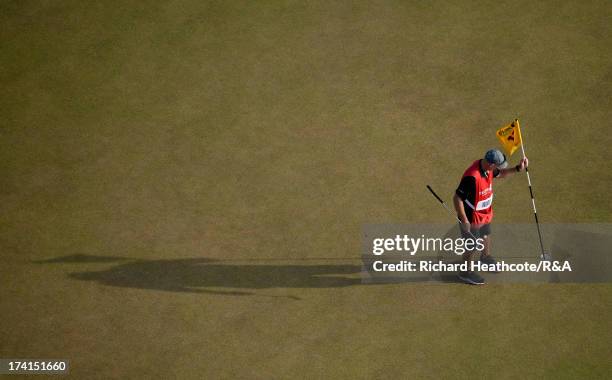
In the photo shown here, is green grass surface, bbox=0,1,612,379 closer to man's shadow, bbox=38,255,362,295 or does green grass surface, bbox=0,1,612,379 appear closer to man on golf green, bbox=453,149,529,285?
man's shadow, bbox=38,255,362,295

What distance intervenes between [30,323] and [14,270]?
3.71 feet

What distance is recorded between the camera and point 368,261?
42.7 ft

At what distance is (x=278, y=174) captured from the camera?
14.3 metres

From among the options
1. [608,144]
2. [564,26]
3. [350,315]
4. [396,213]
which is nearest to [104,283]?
[350,315]

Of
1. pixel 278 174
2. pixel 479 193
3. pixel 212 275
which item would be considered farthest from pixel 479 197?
pixel 212 275

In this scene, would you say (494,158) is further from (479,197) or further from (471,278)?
(471,278)

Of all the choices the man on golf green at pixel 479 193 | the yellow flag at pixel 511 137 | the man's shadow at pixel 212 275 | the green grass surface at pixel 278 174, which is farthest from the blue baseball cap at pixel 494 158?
the man's shadow at pixel 212 275

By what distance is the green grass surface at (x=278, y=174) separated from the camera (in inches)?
466

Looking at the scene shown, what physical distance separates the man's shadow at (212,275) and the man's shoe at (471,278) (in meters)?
1.59

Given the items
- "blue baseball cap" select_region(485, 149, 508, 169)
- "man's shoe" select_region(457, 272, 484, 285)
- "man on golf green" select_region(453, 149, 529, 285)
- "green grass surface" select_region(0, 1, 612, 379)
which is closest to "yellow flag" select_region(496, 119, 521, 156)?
"man on golf green" select_region(453, 149, 529, 285)

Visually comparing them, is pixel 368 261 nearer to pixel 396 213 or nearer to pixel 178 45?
pixel 396 213

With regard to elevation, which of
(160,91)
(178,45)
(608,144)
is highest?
(178,45)

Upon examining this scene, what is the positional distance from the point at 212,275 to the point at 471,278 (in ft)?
13.0

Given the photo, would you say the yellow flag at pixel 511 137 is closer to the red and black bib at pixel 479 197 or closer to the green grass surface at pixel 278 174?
the red and black bib at pixel 479 197
